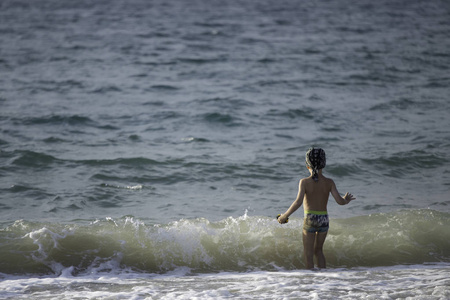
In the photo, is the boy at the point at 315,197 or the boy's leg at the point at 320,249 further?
the boy's leg at the point at 320,249

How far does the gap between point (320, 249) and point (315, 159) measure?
42.5 inches

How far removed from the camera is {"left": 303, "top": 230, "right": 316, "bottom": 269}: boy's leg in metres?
6.18

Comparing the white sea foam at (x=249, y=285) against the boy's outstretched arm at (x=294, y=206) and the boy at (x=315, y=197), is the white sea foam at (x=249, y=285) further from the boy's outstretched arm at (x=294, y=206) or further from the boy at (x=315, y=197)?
the boy's outstretched arm at (x=294, y=206)

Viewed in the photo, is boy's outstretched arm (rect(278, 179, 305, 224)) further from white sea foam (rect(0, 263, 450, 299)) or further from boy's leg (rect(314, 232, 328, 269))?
white sea foam (rect(0, 263, 450, 299))

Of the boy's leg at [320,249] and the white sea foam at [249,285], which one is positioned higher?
the boy's leg at [320,249]

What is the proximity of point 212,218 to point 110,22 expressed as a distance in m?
22.3

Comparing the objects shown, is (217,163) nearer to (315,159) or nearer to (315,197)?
(315,197)

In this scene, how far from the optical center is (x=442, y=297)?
5270mm

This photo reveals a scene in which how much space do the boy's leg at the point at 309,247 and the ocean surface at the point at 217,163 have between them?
16cm

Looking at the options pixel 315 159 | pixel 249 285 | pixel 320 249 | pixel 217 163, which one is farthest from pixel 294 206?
pixel 217 163

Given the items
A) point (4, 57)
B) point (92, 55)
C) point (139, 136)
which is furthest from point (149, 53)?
point (139, 136)

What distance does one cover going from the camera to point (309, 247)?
6.27 meters

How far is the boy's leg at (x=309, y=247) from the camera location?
6184mm

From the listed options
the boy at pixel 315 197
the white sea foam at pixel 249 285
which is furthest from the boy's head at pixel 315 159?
the white sea foam at pixel 249 285
